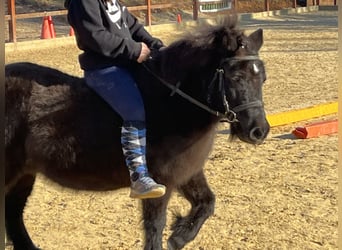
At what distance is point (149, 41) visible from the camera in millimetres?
4547

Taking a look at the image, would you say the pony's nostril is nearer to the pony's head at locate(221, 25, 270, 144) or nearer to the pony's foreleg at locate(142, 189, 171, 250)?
the pony's head at locate(221, 25, 270, 144)

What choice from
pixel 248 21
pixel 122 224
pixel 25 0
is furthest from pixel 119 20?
pixel 25 0

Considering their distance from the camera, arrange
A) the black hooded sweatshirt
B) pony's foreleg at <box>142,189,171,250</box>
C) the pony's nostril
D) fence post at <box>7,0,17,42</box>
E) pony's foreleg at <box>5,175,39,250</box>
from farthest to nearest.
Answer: fence post at <box>7,0,17,42</box>
pony's foreleg at <box>5,175,39,250</box>
pony's foreleg at <box>142,189,171,250</box>
the black hooded sweatshirt
the pony's nostril

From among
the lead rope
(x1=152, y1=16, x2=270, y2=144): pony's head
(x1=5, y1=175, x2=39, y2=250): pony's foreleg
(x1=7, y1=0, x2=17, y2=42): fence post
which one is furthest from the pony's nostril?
(x1=7, y1=0, x2=17, y2=42): fence post

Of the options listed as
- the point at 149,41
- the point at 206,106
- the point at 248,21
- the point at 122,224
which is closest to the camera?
the point at 206,106

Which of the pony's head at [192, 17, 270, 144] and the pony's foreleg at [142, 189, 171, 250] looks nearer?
the pony's head at [192, 17, 270, 144]

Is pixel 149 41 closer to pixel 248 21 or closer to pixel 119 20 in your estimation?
pixel 119 20

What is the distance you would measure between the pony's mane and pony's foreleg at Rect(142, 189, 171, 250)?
0.73 meters

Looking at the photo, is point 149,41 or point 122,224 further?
point 122,224

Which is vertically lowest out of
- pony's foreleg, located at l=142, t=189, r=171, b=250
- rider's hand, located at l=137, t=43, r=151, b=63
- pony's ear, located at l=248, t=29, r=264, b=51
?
pony's foreleg, located at l=142, t=189, r=171, b=250

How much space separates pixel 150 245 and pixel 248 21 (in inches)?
887

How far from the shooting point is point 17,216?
4.83 m

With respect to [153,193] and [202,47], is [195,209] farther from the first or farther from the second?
[202,47]

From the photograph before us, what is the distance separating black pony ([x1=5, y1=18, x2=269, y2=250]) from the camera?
3.78 m
